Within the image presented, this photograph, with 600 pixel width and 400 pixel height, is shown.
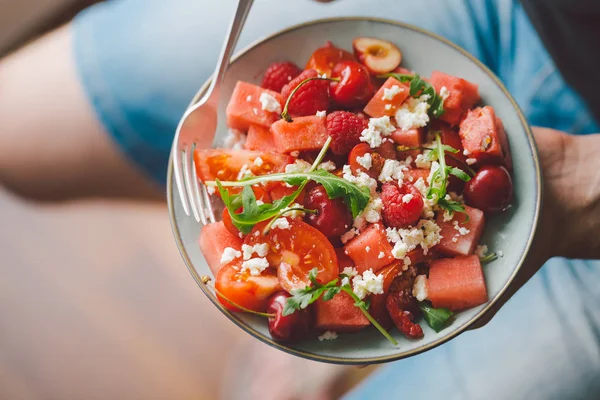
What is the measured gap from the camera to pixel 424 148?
965mm

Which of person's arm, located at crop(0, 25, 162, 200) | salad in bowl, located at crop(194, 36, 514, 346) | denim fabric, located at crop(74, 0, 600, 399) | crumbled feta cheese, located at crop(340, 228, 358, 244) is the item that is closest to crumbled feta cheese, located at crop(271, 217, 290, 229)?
salad in bowl, located at crop(194, 36, 514, 346)

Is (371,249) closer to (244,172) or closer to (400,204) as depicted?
(400,204)

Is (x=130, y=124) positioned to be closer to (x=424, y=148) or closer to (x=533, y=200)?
(x=424, y=148)

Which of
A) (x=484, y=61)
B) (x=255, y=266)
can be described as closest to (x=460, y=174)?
(x=255, y=266)

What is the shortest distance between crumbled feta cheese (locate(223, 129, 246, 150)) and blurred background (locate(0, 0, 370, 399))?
97cm

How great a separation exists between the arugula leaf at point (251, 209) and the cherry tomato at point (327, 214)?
0.04 metres

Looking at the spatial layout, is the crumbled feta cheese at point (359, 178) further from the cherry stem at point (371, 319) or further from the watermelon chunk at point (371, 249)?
the cherry stem at point (371, 319)

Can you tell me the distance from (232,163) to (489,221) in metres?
0.48

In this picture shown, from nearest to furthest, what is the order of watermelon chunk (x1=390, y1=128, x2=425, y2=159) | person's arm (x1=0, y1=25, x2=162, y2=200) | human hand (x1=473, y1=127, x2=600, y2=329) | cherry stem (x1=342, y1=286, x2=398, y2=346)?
cherry stem (x1=342, y1=286, x2=398, y2=346) → watermelon chunk (x1=390, y1=128, x2=425, y2=159) → human hand (x1=473, y1=127, x2=600, y2=329) → person's arm (x1=0, y1=25, x2=162, y2=200)

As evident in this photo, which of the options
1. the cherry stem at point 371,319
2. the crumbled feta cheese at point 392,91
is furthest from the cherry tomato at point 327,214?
the crumbled feta cheese at point 392,91

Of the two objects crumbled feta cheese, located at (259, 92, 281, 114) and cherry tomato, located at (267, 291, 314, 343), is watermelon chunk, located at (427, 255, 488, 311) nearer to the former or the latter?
cherry tomato, located at (267, 291, 314, 343)

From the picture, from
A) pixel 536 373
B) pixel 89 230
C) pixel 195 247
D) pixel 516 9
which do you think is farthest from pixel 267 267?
pixel 89 230

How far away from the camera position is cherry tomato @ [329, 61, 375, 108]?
0.97m

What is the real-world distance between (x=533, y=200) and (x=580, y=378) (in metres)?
0.48
